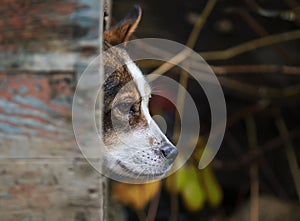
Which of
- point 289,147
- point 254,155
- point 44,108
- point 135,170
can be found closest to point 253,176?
point 254,155

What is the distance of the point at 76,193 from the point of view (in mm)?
1478

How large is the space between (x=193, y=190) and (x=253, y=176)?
52cm

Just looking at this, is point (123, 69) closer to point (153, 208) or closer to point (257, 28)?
point (257, 28)

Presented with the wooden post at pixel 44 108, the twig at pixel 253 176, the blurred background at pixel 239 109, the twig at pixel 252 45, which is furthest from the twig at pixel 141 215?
the wooden post at pixel 44 108

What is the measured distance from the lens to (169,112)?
10.7 ft

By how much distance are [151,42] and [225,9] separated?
41 cm

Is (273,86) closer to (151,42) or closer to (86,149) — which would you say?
(151,42)

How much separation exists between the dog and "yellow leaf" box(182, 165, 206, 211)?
94 cm

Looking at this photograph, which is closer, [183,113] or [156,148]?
[156,148]

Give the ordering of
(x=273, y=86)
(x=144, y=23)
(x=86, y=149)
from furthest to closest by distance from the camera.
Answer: (x=273, y=86), (x=144, y=23), (x=86, y=149)

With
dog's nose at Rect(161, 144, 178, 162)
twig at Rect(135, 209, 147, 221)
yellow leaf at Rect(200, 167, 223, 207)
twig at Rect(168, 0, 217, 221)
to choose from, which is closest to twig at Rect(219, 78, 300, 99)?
twig at Rect(168, 0, 217, 221)

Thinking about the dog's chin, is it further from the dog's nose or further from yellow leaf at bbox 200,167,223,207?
yellow leaf at bbox 200,167,223,207

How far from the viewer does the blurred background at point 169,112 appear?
4.84 ft

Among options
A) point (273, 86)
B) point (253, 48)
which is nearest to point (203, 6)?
point (253, 48)
